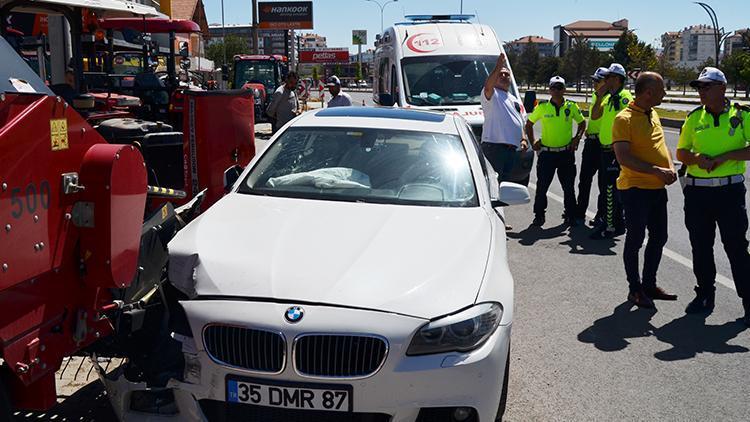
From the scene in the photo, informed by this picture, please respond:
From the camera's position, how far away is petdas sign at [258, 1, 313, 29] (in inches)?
2468

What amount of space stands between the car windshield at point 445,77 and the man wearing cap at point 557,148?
3.04m

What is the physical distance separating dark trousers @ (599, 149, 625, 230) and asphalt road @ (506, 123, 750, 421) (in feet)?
2.90

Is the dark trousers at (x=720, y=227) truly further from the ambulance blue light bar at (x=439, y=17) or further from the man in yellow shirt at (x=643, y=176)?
the ambulance blue light bar at (x=439, y=17)

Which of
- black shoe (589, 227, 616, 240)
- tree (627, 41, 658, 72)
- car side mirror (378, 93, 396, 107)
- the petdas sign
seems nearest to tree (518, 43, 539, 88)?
tree (627, 41, 658, 72)

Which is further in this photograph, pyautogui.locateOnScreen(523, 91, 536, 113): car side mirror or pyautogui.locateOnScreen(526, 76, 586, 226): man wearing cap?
pyautogui.locateOnScreen(523, 91, 536, 113): car side mirror

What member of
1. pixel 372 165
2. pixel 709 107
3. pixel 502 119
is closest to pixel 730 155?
pixel 709 107

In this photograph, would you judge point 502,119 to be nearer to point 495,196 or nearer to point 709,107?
point 709,107

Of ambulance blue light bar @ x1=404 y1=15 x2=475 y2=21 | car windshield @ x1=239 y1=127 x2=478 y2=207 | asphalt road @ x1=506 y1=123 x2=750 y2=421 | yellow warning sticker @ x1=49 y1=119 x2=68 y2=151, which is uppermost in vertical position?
ambulance blue light bar @ x1=404 y1=15 x2=475 y2=21

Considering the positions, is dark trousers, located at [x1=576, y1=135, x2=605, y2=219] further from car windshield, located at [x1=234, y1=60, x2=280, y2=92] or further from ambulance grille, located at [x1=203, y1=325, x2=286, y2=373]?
car windshield, located at [x1=234, y1=60, x2=280, y2=92]

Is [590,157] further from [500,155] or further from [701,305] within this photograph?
[701,305]

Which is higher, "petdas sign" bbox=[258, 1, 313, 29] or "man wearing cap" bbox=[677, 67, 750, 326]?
"petdas sign" bbox=[258, 1, 313, 29]

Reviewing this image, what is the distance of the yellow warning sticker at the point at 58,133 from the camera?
3.08 metres

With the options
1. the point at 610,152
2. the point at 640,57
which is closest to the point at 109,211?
the point at 610,152

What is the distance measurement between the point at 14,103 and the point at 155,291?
1.67 metres
